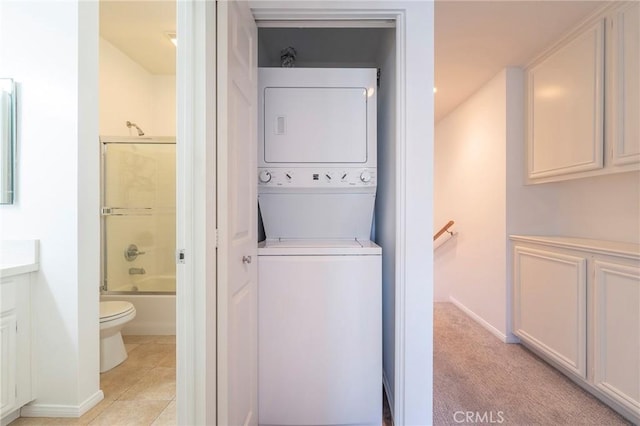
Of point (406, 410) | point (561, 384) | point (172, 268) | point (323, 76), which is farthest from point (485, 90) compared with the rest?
point (172, 268)

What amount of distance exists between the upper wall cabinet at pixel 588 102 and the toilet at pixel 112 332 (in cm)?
344

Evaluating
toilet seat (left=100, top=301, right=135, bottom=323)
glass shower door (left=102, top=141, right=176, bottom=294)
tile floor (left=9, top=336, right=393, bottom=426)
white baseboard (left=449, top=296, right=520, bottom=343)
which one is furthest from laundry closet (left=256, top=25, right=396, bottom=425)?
white baseboard (left=449, top=296, right=520, bottom=343)

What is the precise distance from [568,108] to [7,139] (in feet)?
11.9

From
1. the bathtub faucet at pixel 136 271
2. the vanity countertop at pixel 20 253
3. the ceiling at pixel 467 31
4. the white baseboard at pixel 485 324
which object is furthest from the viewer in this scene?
the bathtub faucet at pixel 136 271

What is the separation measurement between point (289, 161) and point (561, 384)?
2425mm

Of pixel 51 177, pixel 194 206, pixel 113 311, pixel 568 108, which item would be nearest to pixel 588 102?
pixel 568 108

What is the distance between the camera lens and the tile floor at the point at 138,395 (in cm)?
159

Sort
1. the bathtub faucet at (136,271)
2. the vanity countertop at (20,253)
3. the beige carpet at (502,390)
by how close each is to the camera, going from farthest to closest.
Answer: the bathtub faucet at (136,271)
the beige carpet at (502,390)
the vanity countertop at (20,253)

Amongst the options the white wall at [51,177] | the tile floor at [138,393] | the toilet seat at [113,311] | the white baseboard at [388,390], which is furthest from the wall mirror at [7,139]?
the white baseboard at [388,390]

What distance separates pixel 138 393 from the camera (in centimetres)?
184

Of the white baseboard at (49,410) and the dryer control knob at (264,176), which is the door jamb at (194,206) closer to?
the dryer control knob at (264,176)

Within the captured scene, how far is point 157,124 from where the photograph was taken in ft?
10.7

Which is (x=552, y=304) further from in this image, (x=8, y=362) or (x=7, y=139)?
(x=7, y=139)

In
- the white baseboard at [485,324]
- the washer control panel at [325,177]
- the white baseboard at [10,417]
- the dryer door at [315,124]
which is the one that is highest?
the dryer door at [315,124]
